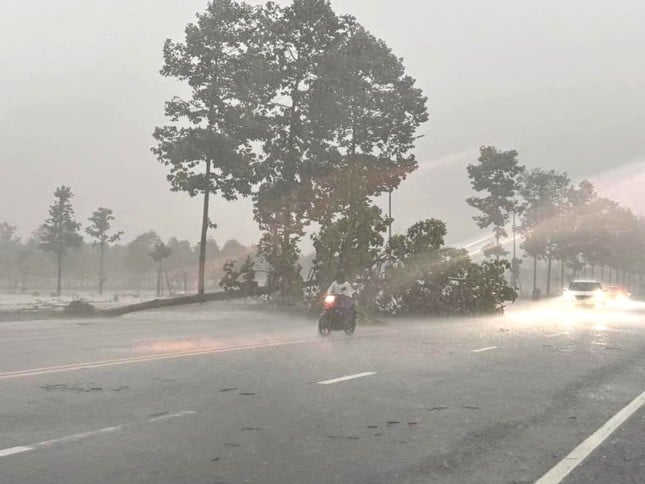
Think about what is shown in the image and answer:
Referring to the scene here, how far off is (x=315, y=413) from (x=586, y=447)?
9.20 ft

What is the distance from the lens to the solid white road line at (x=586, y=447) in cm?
532

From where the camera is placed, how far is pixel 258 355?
527 inches

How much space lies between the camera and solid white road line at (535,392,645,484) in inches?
209

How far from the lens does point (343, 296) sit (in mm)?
18344

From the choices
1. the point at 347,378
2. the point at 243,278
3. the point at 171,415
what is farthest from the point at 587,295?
the point at 171,415

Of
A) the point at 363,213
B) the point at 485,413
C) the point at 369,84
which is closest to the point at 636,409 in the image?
the point at 485,413

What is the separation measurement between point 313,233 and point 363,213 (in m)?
2.82

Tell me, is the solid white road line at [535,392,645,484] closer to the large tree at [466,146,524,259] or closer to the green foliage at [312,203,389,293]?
the green foliage at [312,203,389,293]

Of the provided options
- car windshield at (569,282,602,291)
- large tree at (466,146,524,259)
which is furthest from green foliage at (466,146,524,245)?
car windshield at (569,282,602,291)

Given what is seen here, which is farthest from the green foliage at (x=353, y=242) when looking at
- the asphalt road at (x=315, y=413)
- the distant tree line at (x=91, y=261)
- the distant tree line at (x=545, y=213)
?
the distant tree line at (x=91, y=261)

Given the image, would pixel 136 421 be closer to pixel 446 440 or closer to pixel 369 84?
pixel 446 440

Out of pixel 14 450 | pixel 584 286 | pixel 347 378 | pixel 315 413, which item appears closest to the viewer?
pixel 14 450

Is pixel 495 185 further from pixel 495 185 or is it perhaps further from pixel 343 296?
pixel 343 296

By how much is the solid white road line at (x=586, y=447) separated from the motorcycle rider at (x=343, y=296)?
10187mm
